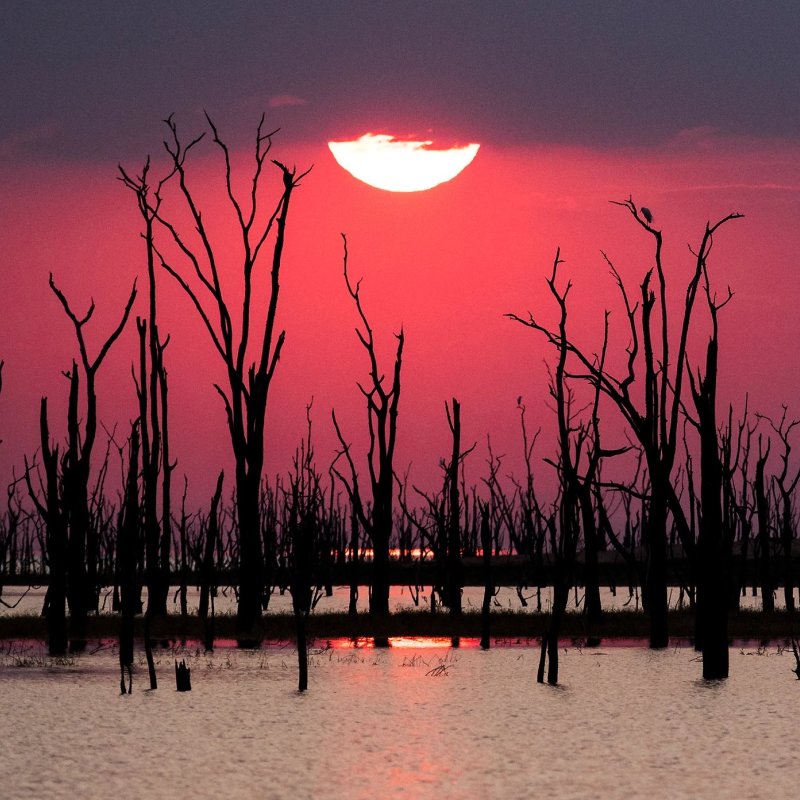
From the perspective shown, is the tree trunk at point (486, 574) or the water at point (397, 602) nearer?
the tree trunk at point (486, 574)

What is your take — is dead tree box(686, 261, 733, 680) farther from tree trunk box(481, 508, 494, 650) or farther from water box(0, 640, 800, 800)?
tree trunk box(481, 508, 494, 650)

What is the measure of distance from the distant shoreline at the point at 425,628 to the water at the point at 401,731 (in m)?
5.39

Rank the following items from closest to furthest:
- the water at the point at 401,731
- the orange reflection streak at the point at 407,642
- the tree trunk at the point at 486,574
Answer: the water at the point at 401,731 → the tree trunk at the point at 486,574 → the orange reflection streak at the point at 407,642

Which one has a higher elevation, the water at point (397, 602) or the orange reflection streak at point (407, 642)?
the water at point (397, 602)

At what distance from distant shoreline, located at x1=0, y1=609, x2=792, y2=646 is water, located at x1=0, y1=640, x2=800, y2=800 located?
5.39 metres

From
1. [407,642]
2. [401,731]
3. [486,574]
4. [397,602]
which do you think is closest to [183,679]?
[401,731]

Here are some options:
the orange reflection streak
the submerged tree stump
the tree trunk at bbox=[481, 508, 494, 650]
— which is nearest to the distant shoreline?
the orange reflection streak

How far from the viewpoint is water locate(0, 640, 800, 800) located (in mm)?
8891

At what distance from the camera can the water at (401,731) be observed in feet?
29.2

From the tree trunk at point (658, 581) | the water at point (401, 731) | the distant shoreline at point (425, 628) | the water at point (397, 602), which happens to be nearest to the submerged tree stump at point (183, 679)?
the water at point (401, 731)

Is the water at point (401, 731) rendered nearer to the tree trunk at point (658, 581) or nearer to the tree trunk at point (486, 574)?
the tree trunk at point (486, 574)

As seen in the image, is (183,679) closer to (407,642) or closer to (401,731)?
(401,731)

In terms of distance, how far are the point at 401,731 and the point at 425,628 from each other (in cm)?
1412

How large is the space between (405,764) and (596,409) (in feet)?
53.5
